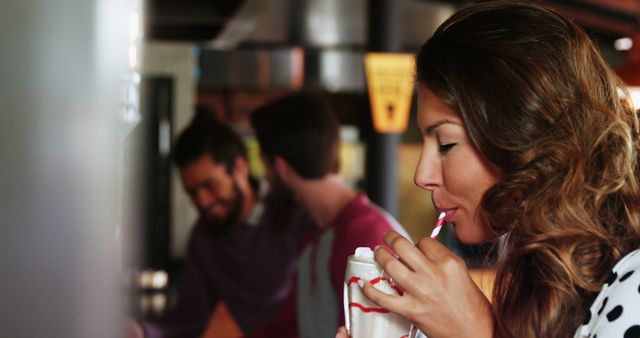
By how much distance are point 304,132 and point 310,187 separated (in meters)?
0.18

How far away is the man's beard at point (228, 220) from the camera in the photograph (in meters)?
3.22

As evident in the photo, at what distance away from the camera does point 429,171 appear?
1.12 meters

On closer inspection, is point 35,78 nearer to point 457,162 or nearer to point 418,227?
point 457,162

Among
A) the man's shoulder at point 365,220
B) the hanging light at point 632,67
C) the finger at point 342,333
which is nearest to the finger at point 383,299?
the finger at point 342,333

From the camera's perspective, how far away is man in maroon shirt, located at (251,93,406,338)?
231 cm

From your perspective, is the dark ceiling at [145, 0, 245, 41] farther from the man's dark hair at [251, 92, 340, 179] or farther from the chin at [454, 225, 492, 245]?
the chin at [454, 225, 492, 245]

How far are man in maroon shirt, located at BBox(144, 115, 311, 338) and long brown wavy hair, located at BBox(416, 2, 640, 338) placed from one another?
2067mm

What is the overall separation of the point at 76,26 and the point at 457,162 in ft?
1.85

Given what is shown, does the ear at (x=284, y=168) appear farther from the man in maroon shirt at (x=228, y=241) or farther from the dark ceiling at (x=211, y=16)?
the dark ceiling at (x=211, y=16)

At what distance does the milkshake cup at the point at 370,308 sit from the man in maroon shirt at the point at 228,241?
2.03m

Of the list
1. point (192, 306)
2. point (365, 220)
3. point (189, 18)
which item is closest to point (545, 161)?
point (365, 220)

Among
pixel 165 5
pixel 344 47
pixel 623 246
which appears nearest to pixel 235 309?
pixel 623 246

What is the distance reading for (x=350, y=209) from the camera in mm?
2340

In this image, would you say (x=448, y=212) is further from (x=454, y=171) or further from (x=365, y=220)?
(x=365, y=220)
